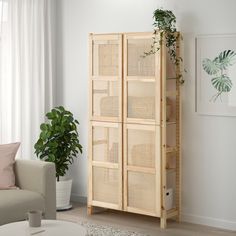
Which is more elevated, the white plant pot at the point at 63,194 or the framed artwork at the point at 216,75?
the framed artwork at the point at 216,75

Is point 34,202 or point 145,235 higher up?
point 34,202

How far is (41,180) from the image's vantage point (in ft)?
16.7

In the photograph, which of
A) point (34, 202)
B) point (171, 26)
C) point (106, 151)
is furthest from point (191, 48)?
point (34, 202)

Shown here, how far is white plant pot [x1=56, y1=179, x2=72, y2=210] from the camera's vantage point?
250 inches

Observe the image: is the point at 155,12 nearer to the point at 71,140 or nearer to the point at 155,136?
the point at 155,136

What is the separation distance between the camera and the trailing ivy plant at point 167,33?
5.55m

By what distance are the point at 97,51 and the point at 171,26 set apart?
2.61 feet

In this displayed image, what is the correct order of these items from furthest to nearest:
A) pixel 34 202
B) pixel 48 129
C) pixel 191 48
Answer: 1. pixel 48 129
2. pixel 191 48
3. pixel 34 202

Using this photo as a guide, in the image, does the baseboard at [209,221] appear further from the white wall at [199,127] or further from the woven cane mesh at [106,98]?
the woven cane mesh at [106,98]

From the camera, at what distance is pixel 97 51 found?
5.97 metres

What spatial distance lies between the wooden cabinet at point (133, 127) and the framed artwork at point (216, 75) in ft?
0.81

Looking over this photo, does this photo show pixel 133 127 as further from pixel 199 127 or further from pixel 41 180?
pixel 41 180

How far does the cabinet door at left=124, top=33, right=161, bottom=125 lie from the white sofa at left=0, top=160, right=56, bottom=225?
→ 1.07 meters

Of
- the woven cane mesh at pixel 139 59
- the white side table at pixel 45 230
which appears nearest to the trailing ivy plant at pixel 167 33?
the woven cane mesh at pixel 139 59
